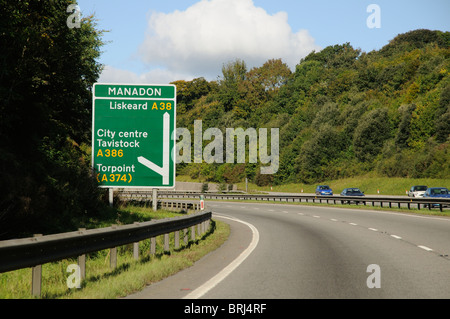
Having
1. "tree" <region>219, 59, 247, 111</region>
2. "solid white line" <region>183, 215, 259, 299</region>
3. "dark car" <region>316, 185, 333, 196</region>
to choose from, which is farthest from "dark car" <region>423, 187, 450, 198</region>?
"tree" <region>219, 59, 247, 111</region>

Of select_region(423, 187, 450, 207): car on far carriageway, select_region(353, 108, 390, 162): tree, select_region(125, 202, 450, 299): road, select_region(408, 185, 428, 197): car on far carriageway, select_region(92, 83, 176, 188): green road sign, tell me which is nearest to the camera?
select_region(125, 202, 450, 299): road

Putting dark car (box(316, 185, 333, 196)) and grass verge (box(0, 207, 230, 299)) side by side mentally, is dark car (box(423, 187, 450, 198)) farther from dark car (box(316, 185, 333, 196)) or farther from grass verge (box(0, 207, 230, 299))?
grass verge (box(0, 207, 230, 299))

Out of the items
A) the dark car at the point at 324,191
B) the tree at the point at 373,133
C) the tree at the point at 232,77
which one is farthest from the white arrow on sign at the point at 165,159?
the tree at the point at 232,77

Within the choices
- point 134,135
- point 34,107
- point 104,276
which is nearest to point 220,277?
point 104,276

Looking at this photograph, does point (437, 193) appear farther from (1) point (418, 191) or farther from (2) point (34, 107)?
(2) point (34, 107)

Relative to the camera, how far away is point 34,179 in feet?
50.2

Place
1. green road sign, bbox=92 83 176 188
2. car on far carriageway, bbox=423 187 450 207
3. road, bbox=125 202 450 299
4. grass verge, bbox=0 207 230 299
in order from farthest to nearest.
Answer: car on far carriageway, bbox=423 187 450 207 → green road sign, bbox=92 83 176 188 → road, bbox=125 202 450 299 → grass verge, bbox=0 207 230 299

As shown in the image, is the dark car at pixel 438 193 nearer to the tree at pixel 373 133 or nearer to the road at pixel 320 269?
the road at pixel 320 269

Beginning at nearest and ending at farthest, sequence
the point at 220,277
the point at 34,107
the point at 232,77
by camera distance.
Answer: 1. the point at 220,277
2. the point at 34,107
3. the point at 232,77

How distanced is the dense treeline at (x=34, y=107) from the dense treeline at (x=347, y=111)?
4739cm

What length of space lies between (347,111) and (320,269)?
3118 inches

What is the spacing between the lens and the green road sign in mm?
18922

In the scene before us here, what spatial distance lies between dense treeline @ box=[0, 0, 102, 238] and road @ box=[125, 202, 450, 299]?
5.36 metres

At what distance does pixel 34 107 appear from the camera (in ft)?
49.6
